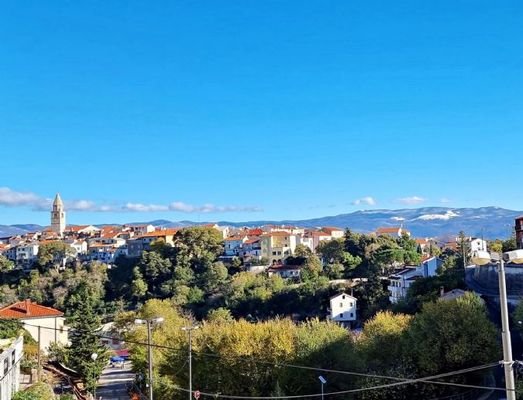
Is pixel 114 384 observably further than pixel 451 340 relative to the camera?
Yes

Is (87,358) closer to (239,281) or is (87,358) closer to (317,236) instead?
(239,281)

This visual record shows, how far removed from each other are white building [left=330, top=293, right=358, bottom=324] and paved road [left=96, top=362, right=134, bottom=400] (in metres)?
22.2

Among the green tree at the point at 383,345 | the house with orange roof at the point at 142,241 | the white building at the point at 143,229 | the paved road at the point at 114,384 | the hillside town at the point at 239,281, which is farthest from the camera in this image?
the white building at the point at 143,229

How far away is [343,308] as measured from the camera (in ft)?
198

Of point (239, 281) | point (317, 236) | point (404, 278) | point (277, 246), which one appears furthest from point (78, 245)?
point (404, 278)

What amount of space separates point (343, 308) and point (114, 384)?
94.4 feet

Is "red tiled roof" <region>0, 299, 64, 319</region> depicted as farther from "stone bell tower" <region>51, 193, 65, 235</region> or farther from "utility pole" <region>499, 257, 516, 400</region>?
"stone bell tower" <region>51, 193, 65, 235</region>

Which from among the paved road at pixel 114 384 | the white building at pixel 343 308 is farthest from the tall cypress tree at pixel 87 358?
the white building at pixel 343 308

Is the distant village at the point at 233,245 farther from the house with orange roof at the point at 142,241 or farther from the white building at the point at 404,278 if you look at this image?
the white building at the point at 404,278

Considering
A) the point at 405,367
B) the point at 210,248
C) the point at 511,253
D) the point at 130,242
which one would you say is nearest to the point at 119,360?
the point at 405,367

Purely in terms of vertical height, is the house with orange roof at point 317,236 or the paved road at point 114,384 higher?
the house with orange roof at point 317,236

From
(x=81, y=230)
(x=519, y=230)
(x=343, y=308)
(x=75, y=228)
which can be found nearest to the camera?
(x=519, y=230)

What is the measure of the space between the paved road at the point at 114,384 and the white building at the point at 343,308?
22.2 metres

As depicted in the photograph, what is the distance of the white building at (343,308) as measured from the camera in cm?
5972
